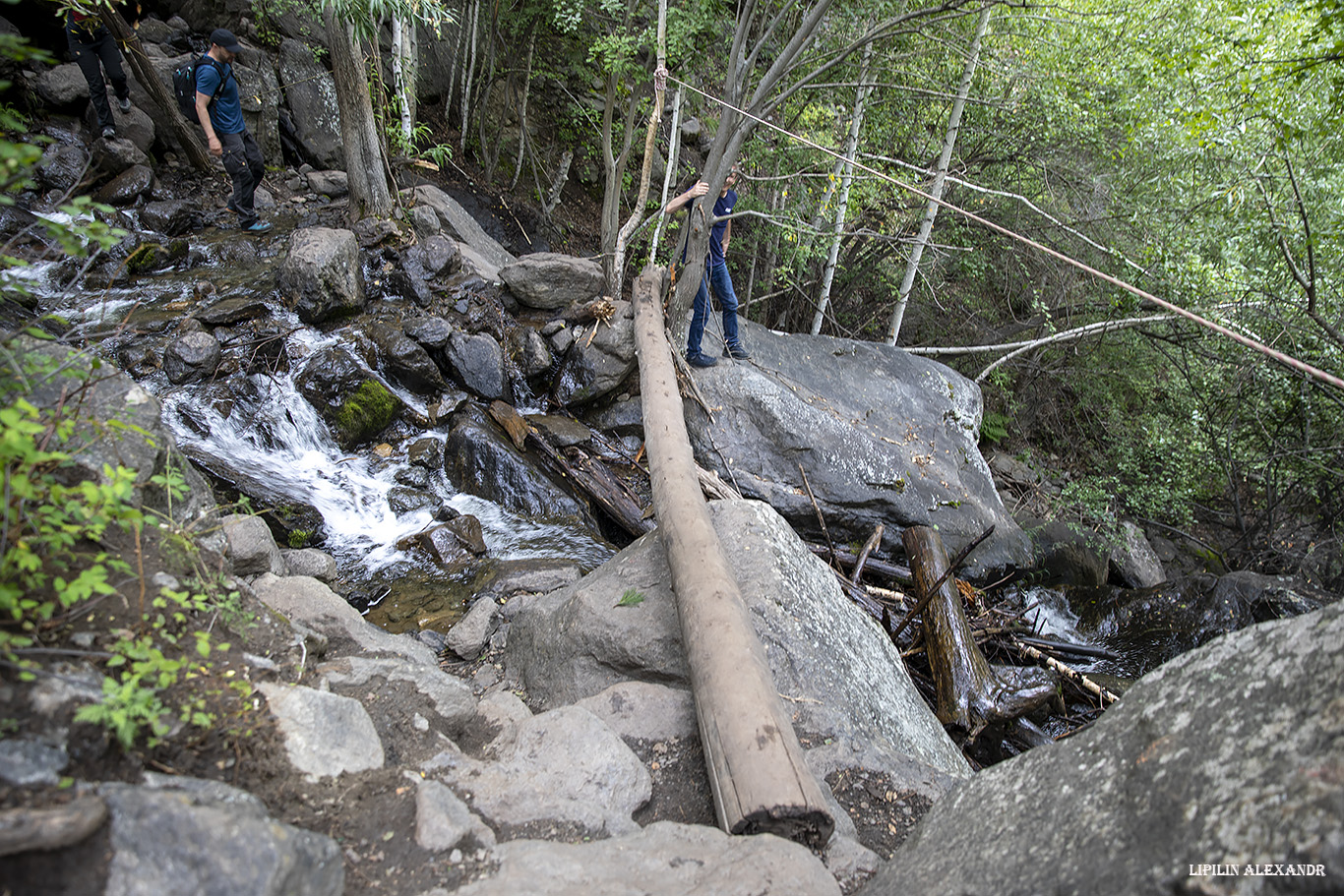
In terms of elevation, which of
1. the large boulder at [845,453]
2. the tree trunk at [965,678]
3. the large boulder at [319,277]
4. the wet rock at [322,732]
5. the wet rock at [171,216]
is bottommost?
the tree trunk at [965,678]

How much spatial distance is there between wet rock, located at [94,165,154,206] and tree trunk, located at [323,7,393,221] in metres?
2.47

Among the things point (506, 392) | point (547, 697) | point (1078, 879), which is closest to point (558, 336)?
point (506, 392)

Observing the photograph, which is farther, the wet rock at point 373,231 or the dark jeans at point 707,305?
the wet rock at point 373,231

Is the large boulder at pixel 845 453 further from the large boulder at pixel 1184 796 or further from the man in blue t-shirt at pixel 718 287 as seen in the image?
the large boulder at pixel 1184 796

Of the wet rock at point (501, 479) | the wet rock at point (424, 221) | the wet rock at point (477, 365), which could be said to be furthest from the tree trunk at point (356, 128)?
the wet rock at point (501, 479)

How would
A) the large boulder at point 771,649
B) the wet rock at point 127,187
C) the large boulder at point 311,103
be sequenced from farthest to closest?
the large boulder at point 311,103 < the wet rock at point 127,187 < the large boulder at point 771,649

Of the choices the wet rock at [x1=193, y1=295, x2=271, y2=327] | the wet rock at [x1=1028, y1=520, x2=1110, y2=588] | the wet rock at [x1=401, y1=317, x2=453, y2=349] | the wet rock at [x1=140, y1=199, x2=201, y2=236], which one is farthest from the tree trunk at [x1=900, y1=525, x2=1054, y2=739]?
the wet rock at [x1=140, y1=199, x2=201, y2=236]

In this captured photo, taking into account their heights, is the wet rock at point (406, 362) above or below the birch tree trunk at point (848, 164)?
below

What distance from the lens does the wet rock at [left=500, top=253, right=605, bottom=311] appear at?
25.6 feet

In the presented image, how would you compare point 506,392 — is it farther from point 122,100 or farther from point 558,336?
point 122,100

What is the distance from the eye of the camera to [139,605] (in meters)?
1.79

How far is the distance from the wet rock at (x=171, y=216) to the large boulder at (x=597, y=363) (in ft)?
16.2

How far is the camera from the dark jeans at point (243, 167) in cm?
711

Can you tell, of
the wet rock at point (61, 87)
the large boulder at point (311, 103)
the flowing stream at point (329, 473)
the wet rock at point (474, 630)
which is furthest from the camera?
the large boulder at point (311, 103)
